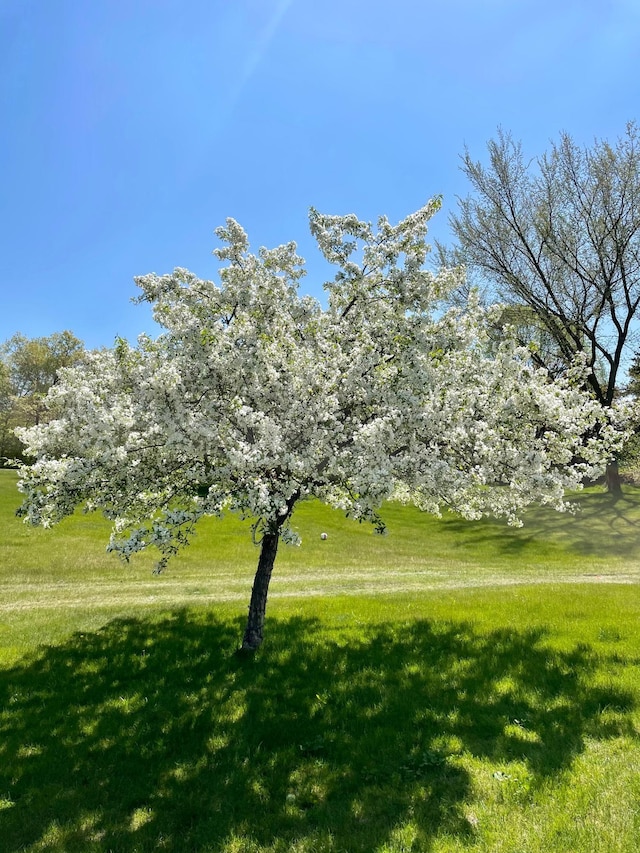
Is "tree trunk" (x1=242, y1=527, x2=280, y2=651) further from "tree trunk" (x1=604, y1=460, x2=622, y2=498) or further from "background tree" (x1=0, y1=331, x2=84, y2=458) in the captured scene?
"background tree" (x1=0, y1=331, x2=84, y2=458)

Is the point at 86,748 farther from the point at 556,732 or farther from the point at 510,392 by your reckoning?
the point at 510,392

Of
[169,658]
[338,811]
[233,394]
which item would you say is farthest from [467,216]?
[338,811]

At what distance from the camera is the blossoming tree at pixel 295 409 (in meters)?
9.02

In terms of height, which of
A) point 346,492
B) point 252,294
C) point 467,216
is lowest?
point 346,492

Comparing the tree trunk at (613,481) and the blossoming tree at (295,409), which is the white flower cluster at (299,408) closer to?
the blossoming tree at (295,409)

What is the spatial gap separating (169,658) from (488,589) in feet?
39.4

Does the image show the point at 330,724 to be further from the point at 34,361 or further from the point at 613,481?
the point at 34,361

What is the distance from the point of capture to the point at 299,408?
32.7 ft

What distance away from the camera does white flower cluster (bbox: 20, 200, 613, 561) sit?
9.02m

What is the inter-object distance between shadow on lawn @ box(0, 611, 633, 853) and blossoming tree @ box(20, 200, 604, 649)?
2413 millimetres

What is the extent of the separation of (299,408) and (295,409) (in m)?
0.10

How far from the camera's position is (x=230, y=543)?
31.2 meters

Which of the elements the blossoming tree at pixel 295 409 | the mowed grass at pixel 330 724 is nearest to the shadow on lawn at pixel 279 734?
the mowed grass at pixel 330 724

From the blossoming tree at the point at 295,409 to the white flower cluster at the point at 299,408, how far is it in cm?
4
